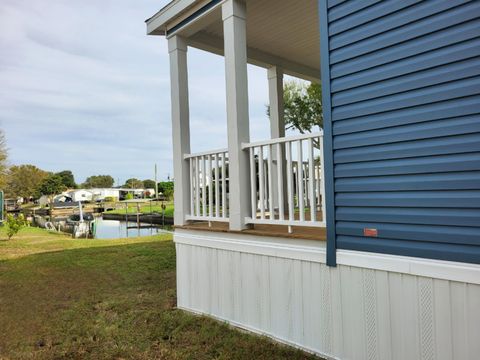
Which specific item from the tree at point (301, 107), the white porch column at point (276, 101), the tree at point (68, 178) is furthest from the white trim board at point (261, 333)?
the tree at point (68, 178)

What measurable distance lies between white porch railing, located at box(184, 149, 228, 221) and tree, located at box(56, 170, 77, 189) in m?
64.3

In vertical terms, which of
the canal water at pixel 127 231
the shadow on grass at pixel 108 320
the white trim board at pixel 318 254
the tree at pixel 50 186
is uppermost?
the tree at pixel 50 186

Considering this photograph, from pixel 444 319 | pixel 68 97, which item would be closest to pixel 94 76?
pixel 68 97

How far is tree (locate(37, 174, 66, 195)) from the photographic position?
49.3m

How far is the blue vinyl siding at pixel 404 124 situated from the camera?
187 cm

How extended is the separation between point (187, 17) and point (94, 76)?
24.7 m

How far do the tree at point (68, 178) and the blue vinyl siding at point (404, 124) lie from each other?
6629cm

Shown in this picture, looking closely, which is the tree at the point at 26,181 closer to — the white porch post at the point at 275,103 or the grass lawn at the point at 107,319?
the grass lawn at the point at 107,319

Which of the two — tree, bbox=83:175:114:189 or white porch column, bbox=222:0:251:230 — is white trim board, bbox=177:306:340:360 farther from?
tree, bbox=83:175:114:189

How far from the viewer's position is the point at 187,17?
3789 millimetres

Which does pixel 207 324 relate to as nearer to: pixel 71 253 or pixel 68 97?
pixel 71 253

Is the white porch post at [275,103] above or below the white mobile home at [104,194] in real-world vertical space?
above

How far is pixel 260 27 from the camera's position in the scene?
422cm

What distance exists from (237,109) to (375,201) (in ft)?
5.32
